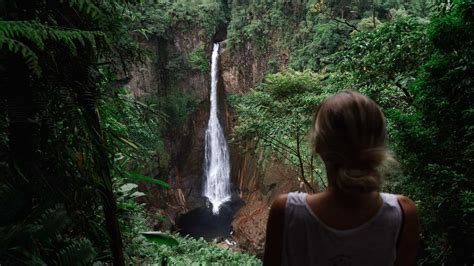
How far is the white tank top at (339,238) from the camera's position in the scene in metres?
1.04

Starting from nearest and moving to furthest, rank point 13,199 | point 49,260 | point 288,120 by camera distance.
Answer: point 13,199 → point 49,260 → point 288,120

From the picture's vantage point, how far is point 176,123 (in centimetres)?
1905

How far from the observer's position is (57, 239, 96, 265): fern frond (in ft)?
6.14

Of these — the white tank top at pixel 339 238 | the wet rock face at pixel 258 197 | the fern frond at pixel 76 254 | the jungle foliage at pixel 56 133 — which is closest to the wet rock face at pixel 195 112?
the wet rock face at pixel 258 197

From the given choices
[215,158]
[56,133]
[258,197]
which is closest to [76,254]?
[56,133]

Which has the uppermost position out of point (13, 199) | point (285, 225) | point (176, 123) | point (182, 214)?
point (285, 225)

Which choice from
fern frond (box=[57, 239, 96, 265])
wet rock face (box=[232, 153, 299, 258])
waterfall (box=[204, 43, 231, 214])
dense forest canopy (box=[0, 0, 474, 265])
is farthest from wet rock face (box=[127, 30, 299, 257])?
fern frond (box=[57, 239, 96, 265])

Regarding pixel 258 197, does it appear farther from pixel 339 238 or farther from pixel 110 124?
pixel 339 238

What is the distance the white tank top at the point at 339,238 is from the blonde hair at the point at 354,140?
127mm

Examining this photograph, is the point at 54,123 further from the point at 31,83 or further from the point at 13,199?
the point at 13,199

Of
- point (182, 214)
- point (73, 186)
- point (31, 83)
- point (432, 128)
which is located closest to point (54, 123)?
point (31, 83)

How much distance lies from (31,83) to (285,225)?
1574 mm

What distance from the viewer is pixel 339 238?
1037 mm

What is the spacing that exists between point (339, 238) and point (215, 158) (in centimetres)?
1875
